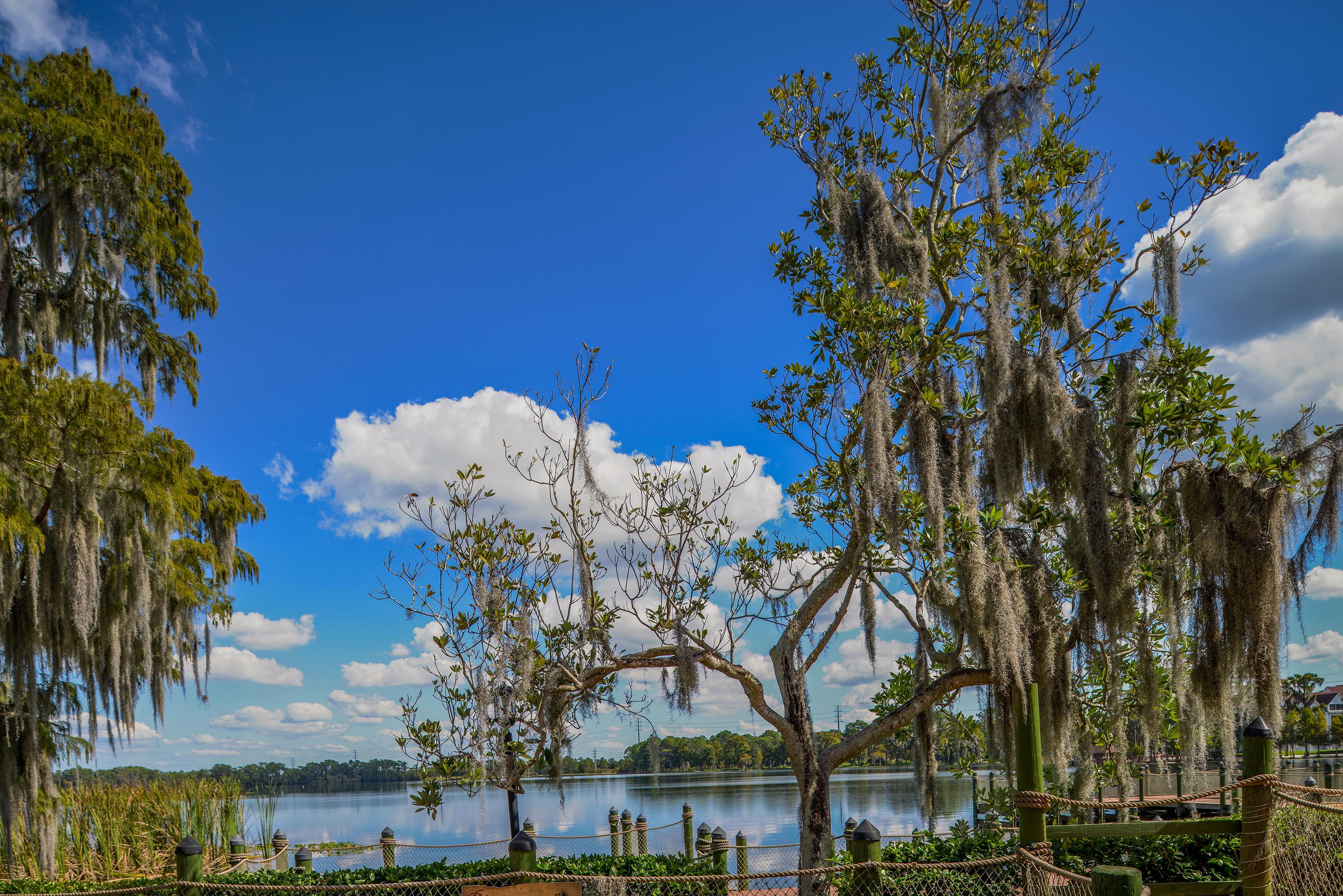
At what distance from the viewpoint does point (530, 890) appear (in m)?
Result: 3.93

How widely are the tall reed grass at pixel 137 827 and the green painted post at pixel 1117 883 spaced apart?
8.20 m

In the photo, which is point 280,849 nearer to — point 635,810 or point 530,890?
point 530,890

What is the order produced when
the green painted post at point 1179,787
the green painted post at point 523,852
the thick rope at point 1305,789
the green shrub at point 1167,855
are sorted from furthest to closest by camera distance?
the green painted post at point 1179,787
the green shrub at point 1167,855
the green painted post at point 523,852
the thick rope at point 1305,789

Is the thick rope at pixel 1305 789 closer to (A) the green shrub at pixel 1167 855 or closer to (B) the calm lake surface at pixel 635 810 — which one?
(A) the green shrub at pixel 1167 855

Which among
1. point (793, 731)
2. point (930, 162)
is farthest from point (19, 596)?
point (930, 162)

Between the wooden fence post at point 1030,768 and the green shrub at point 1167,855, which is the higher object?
the wooden fence post at point 1030,768

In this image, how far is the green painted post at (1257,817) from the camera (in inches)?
159

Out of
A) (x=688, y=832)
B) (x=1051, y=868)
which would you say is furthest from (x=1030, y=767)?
(x=688, y=832)

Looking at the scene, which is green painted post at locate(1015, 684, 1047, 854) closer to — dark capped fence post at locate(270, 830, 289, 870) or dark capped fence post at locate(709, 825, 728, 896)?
dark capped fence post at locate(709, 825, 728, 896)

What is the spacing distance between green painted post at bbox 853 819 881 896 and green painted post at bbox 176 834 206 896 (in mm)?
3501

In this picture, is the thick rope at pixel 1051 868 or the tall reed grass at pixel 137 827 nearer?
the thick rope at pixel 1051 868

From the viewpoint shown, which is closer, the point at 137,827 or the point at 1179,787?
the point at 137,827

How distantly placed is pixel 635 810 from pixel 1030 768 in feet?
75.1

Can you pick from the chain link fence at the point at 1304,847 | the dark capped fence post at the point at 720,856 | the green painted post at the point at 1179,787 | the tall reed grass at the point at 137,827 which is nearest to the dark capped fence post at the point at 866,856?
the dark capped fence post at the point at 720,856
